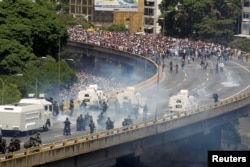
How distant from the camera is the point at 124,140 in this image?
68375 mm

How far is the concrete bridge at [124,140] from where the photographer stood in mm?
58156

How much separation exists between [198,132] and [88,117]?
13739 mm

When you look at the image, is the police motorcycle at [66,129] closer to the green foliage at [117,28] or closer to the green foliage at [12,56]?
the green foliage at [12,56]

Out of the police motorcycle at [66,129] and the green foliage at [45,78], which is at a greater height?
the police motorcycle at [66,129]

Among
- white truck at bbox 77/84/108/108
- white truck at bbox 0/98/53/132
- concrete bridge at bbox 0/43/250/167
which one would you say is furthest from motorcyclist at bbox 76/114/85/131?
white truck at bbox 77/84/108/108

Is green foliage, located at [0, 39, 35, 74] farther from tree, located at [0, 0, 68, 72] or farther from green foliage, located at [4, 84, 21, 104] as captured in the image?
green foliage, located at [4, 84, 21, 104]

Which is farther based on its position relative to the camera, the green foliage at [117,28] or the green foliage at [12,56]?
the green foliage at [117,28]

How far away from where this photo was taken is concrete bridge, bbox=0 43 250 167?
191ft

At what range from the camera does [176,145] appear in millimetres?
83812

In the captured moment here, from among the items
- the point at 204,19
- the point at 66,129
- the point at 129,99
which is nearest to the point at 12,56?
the point at 129,99

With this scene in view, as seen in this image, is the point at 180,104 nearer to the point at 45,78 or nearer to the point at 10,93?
the point at 10,93

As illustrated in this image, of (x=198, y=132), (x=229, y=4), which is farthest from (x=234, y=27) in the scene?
(x=198, y=132)

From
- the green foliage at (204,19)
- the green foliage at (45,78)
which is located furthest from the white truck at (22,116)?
the green foliage at (204,19)

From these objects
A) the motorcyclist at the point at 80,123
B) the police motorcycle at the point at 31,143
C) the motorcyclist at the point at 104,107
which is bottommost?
the motorcyclist at the point at 104,107
